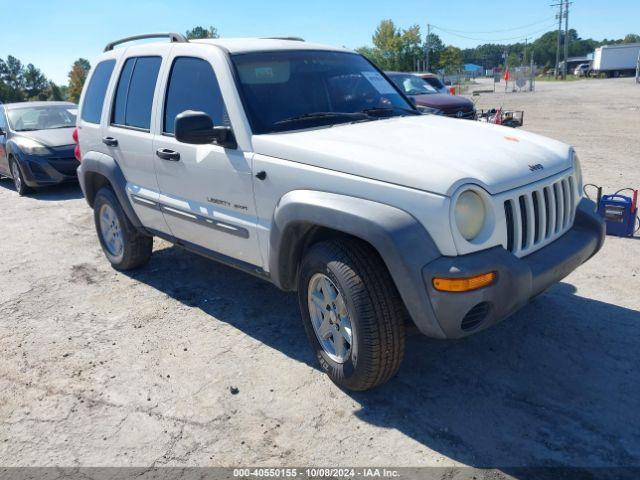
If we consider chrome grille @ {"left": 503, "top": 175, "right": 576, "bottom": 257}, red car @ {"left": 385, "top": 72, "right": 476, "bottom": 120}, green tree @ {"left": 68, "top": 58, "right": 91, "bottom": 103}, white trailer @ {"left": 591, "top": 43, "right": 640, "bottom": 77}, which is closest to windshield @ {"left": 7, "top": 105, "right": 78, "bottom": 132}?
red car @ {"left": 385, "top": 72, "right": 476, "bottom": 120}

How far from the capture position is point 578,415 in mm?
3023

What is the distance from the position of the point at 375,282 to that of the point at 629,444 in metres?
1.49

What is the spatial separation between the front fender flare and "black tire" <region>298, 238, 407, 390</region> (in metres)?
0.15

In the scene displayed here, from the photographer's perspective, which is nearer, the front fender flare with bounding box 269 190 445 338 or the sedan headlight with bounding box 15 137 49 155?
the front fender flare with bounding box 269 190 445 338

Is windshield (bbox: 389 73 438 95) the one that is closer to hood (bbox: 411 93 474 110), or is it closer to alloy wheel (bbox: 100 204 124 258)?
hood (bbox: 411 93 474 110)

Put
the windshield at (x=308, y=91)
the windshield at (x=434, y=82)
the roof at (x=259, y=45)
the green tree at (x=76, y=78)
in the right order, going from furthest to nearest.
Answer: the green tree at (x=76, y=78)
the windshield at (x=434, y=82)
the roof at (x=259, y=45)
the windshield at (x=308, y=91)

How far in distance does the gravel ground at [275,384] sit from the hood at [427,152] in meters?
1.24

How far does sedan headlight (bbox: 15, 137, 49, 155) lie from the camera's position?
9797mm

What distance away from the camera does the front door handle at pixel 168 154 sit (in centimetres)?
411

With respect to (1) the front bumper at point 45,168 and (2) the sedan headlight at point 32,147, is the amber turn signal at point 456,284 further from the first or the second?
(2) the sedan headlight at point 32,147

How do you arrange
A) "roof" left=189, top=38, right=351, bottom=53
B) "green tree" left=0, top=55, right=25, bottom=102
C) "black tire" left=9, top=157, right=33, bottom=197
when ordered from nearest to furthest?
"roof" left=189, top=38, right=351, bottom=53 → "black tire" left=9, top=157, right=33, bottom=197 → "green tree" left=0, top=55, right=25, bottom=102

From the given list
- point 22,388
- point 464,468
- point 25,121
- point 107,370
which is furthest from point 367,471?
point 25,121

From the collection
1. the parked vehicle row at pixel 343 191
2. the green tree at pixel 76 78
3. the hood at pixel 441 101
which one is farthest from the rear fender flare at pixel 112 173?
the green tree at pixel 76 78

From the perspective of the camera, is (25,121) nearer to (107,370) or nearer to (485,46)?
(107,370)
